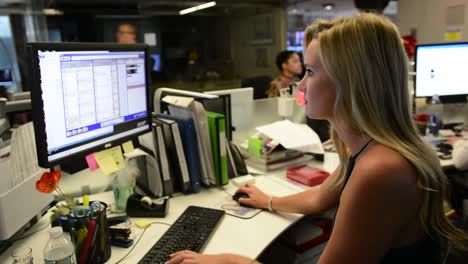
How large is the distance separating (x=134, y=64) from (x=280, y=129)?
87 centimetres

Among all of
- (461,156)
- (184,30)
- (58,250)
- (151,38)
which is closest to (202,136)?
(58,250)

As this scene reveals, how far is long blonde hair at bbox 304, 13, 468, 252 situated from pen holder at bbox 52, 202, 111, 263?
0.70 metres

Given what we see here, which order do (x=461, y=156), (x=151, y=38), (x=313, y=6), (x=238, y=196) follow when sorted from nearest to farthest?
(x=238, y=196) → (x=461, y=156) → (x=151, y=38) → (x=313, y=6)

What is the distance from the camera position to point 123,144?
1443 millimetres

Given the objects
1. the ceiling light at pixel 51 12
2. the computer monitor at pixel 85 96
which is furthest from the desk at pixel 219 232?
the ceiling light at pixel 51 12

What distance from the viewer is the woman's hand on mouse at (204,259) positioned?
39.9 inches

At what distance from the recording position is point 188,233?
1.19 meters

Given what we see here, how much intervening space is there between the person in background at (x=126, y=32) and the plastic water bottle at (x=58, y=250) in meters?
4.11

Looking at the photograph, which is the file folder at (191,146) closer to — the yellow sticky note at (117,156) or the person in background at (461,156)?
the yellow sticky note at (117,156)

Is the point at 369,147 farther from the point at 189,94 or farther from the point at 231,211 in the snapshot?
the point at 189,94

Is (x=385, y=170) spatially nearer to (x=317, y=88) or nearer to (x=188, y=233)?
(x=317, y=88)

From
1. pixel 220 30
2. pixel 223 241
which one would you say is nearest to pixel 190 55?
pixel 220 30

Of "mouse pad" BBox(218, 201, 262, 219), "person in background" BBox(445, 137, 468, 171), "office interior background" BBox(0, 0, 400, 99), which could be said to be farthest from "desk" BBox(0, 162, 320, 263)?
"office interior background" BBox(0, 0, 400, 99)

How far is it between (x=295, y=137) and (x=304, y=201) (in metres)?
0.61
